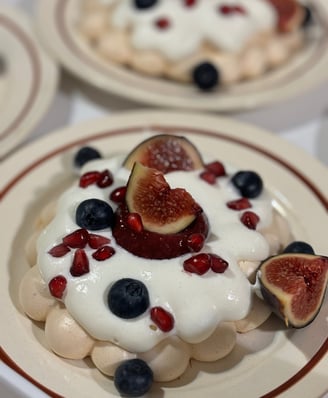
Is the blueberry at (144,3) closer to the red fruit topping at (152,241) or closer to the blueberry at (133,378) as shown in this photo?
the red fruit topping at (152,241)

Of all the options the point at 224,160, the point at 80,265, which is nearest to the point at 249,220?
the point at 224,160

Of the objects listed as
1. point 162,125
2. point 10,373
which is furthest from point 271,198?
point 10,373

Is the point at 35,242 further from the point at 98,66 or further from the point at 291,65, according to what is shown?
the point at 291,65

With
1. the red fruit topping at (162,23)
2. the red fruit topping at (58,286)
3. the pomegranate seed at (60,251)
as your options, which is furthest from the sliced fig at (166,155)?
the red fruit topping at (162,23)

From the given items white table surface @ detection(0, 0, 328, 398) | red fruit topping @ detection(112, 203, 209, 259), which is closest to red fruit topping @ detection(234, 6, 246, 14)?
white table surface @ detection(0, 0, 328, 398)

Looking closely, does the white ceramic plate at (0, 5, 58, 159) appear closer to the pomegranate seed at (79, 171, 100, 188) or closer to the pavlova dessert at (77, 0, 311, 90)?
the pavlova dessert at (77, 0, 311, 90)

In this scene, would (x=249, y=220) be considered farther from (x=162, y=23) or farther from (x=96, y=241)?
(x=162, y=23)

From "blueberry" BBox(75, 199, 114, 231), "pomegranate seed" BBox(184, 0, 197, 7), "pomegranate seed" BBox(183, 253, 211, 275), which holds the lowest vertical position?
"pomegranate seed" BBox(183, 253, 211, 275)

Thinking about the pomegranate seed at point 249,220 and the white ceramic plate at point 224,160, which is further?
the pomegranate seed at point 249,220
